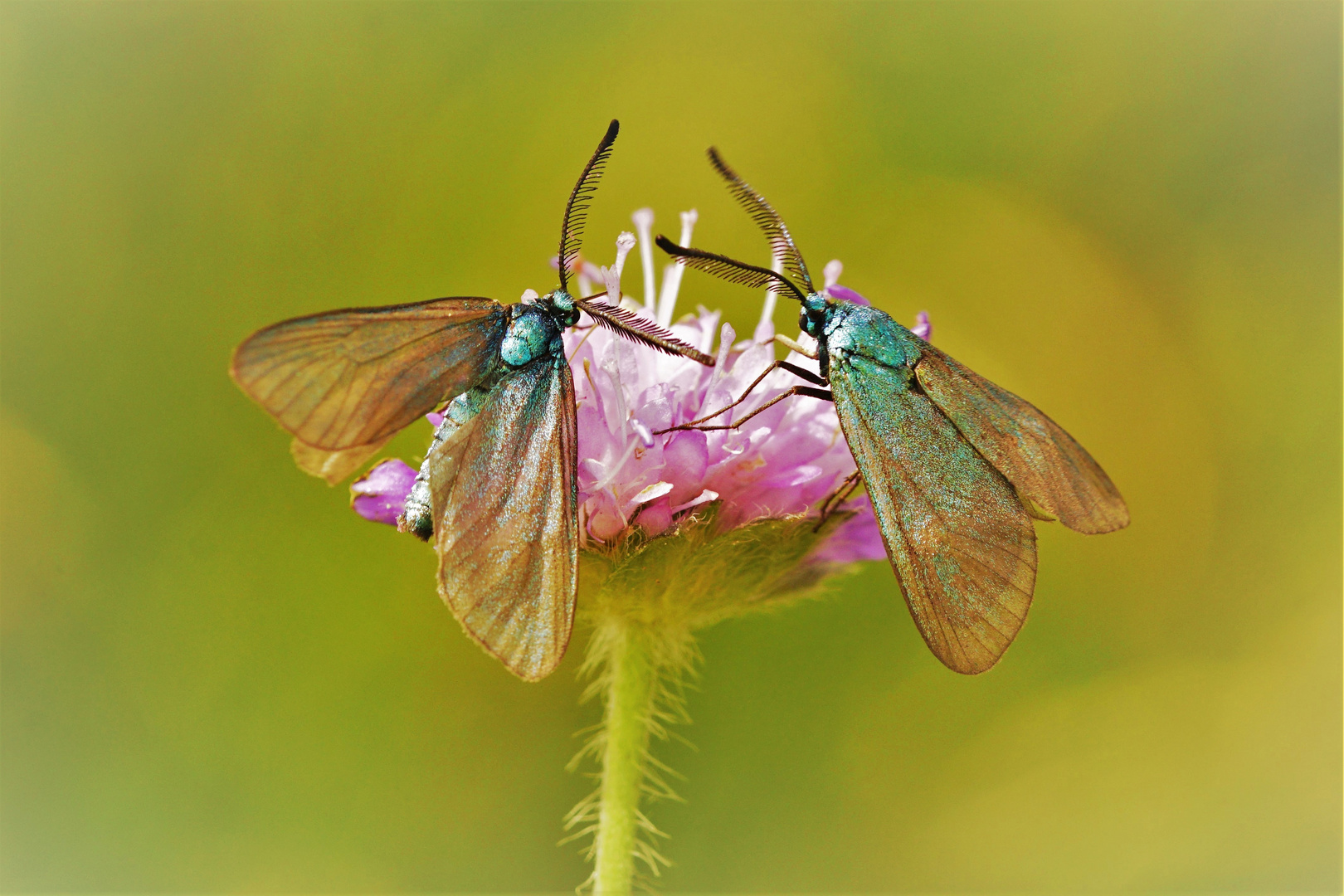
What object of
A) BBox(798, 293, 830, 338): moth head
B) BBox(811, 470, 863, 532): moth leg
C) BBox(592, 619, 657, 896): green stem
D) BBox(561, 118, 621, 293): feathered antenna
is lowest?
BBox(592, 619, 657, 896): green stem

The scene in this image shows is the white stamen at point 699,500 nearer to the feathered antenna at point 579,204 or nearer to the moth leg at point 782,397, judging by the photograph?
the moth leg at point 782,397

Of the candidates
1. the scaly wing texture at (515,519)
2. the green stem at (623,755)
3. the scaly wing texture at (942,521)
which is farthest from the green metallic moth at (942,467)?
the green stem at (623,755)

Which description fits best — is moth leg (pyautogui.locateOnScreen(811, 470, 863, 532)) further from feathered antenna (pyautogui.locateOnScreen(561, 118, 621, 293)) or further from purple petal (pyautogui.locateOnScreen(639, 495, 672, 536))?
feathered antenna (pyautogui.locateOnScreen(561, 118, 621, 293))

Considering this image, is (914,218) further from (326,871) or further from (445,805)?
(326,871)

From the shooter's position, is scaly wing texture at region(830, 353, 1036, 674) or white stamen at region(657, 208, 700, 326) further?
white stamen at region(657, 208, 700, 326)

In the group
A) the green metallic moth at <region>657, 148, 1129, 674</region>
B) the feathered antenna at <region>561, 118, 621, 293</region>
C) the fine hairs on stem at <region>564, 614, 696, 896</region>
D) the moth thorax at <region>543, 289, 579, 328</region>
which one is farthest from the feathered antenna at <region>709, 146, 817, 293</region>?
the fine hairs on stem at <region>564, 614, 696, 896</region>

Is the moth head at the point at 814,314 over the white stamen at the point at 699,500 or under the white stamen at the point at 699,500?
over
